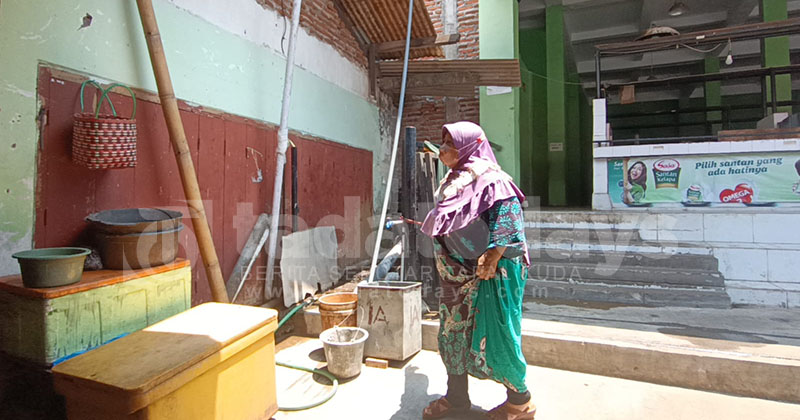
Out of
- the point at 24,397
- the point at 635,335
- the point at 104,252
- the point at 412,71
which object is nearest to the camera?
the point at 24,397

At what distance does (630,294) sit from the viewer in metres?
4.46

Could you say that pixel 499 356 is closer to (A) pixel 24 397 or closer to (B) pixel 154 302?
(B) pixel 154 302

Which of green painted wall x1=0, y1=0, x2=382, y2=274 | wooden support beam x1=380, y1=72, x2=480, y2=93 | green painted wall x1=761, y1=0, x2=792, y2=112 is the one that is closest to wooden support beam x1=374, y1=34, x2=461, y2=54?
wooden support beam x1=380, y1=72, x2=480, y2=93

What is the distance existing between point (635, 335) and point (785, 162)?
165 inches

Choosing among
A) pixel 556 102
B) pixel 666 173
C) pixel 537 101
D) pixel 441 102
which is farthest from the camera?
pixel 537 101

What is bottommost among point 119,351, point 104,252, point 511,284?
point 119,351

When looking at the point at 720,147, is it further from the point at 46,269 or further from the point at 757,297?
the point at 46,269

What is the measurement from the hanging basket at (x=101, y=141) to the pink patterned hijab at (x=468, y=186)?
74.6 inches

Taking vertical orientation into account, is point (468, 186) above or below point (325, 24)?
below

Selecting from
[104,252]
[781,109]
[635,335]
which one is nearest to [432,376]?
[635,335]

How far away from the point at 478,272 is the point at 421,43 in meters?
4.90

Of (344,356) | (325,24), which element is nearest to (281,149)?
(325,24)

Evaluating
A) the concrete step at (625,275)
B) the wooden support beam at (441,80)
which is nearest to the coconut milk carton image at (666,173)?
the concrete step at (625,275)

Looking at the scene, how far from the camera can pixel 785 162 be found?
18.1 feet
